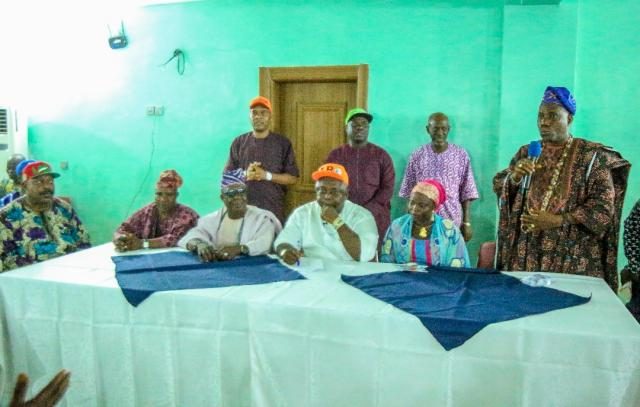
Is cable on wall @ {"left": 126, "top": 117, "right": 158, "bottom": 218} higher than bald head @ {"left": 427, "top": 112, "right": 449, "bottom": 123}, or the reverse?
bald head @ {"left": 427, "top": 112, "right": 449, "bottom": 123}

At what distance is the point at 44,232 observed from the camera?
10.4ft

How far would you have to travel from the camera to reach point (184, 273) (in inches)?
102

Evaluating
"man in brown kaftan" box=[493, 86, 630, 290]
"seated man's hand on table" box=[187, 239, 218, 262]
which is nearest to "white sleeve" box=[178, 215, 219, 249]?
"seated man's hand on table" box=[187, 239, 218, 262]

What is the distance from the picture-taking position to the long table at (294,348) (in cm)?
180

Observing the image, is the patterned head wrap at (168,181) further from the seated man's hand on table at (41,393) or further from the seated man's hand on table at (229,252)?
the seated man's hand on table at (41,393)

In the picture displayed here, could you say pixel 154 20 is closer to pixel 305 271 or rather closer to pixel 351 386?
pixel 305 271

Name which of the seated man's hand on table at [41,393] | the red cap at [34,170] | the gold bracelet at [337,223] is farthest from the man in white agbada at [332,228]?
the seated man's hand on table at [41,393]

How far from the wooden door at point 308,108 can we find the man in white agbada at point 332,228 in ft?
7.22

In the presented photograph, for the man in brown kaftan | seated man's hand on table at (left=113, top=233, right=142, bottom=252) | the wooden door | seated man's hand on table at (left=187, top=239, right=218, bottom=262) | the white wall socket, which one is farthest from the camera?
the white wall socket

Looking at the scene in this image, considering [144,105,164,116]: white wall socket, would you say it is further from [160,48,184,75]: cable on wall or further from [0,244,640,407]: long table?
[0,244,640,407]: long table

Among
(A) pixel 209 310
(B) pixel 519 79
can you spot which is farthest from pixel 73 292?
(B) pixel 519 79

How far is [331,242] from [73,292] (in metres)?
1.35

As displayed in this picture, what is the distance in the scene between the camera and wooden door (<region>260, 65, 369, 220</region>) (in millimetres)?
5113

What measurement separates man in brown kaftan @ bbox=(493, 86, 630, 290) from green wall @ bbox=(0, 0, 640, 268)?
5.49 ft
